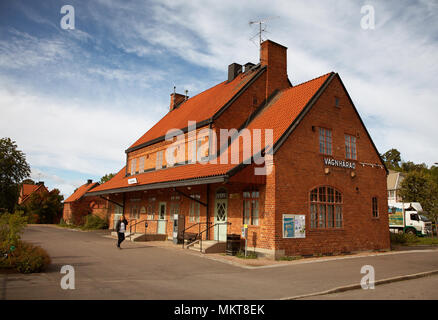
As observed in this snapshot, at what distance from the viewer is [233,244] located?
48.6ft

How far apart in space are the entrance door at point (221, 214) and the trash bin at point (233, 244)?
1491 millimetres

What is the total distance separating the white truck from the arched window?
62.7 ft

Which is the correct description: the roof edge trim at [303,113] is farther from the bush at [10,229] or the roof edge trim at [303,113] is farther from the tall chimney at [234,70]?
the bush at [10,229]

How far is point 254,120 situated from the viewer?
19641mm

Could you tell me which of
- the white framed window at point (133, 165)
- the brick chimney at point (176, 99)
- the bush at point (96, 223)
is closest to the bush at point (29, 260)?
the white framed window at point (133, 165)

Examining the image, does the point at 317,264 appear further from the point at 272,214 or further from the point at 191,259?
the point at 191,259

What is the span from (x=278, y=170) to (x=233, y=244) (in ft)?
12.2

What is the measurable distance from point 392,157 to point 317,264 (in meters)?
75.4

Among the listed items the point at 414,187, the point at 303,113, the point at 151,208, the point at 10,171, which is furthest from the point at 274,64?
the point at 10,171

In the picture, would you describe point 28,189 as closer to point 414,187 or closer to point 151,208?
point 151,208

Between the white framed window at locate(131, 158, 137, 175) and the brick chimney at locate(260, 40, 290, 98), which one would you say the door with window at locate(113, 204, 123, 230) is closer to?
the white framed window at locate(131, 158, 137, 175)

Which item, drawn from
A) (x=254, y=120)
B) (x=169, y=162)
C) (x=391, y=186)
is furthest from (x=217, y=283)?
(x=391, y=186)

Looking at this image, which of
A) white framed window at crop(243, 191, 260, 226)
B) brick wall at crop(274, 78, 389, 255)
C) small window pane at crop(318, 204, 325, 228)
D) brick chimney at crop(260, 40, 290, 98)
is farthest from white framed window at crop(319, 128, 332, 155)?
brick chimney at crop(260, 40, 290, 98)

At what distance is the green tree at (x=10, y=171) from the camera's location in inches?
1471
